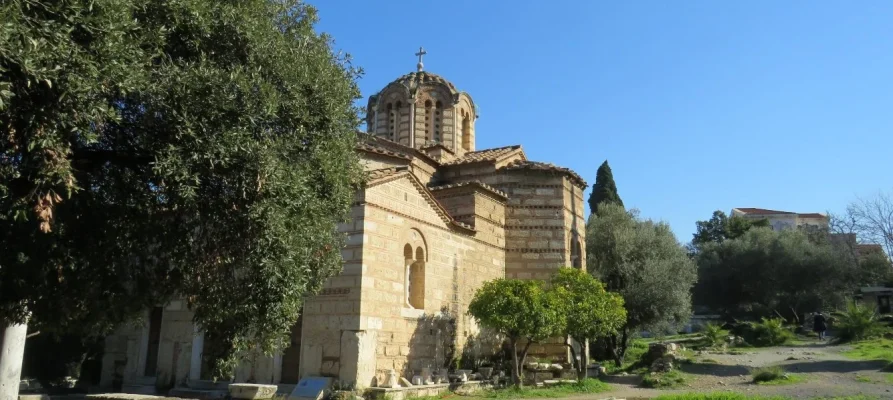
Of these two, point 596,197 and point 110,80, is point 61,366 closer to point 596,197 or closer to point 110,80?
point 110,80

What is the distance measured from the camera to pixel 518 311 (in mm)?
13156

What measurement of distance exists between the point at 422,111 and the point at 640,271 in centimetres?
859

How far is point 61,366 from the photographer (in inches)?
651

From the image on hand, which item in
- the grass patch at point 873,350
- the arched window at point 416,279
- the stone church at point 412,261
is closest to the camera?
the stone church at point 412,261

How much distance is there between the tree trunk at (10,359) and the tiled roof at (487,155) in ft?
Answer: 37.4

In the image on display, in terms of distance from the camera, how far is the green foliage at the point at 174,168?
5723 mm

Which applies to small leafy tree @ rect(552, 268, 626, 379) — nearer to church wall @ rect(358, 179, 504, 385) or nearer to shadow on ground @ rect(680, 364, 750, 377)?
church wall @ rect(358, 179, 504, 385)

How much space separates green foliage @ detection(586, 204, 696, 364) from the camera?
2069cm

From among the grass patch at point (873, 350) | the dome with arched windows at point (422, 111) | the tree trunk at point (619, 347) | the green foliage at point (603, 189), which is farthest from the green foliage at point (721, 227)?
the dome with arched windows at point (422, 111)

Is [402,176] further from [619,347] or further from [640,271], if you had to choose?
[619,347]

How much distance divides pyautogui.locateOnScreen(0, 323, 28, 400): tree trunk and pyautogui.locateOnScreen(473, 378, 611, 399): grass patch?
7.70 m

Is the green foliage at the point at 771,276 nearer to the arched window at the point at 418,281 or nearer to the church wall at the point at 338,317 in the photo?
the arched window at the point at 418,281

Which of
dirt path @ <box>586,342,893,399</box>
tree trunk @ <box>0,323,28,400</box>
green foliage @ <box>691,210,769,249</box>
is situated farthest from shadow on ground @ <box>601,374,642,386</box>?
green foliage @ <box>691,210,769,249</box>

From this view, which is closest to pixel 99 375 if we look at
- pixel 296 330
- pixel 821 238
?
pixel 296 330
